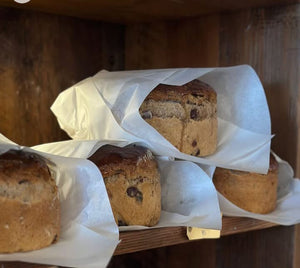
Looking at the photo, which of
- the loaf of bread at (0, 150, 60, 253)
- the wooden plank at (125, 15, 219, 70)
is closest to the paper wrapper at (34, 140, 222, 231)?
the loaf of bread at (0, 150, 60, 253)

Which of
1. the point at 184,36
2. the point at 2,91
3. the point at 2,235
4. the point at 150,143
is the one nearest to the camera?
the point at 2,235

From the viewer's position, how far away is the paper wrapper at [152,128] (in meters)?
0.85

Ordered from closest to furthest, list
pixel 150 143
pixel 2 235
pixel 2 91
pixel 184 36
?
1. pixel 2 235
2. pixel 150 143
3. pixel 2 91
4. pixel 184 36

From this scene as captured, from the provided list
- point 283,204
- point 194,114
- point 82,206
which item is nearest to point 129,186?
point 82,206

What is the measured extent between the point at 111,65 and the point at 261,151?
0.51m

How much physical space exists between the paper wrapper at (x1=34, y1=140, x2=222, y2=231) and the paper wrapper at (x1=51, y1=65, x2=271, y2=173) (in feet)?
0.10

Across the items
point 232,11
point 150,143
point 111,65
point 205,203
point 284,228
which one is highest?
point 232,11

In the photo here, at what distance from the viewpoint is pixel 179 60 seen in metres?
1.25

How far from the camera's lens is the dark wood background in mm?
1068

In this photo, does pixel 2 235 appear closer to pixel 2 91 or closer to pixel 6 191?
pixel 6 191

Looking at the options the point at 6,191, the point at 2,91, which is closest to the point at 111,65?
the point at 2,91

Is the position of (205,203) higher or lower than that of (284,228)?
higher

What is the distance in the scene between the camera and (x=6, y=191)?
652 millimetres

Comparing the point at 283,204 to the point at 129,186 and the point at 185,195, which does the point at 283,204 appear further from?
the point at 129,186
